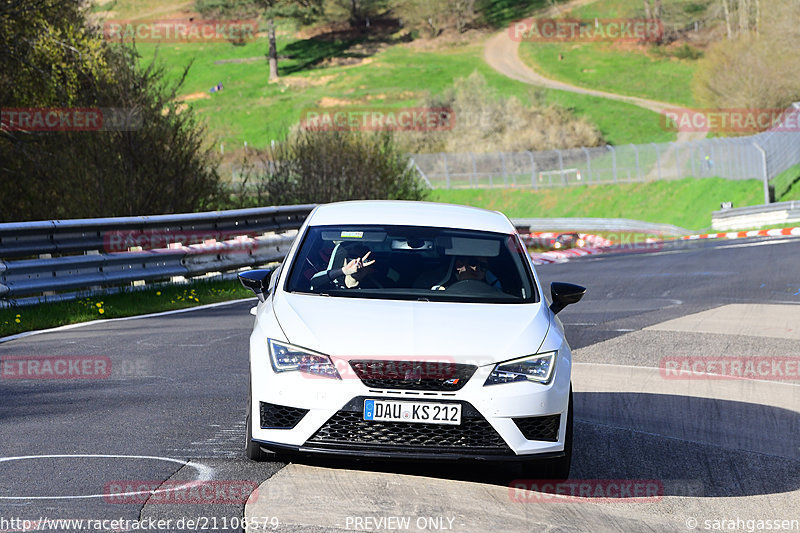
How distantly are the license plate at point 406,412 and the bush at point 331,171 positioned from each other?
24.5 m

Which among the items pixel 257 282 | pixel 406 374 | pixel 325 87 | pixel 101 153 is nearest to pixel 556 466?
pixel 406 374

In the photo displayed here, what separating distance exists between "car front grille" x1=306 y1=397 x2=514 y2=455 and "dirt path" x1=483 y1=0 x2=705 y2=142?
271 ft

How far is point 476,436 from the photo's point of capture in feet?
19.5

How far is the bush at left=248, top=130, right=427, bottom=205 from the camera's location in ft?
101

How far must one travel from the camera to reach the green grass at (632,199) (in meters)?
52.4

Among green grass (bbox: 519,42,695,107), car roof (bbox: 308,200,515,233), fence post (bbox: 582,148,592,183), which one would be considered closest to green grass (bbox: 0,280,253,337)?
car roof (bbox: 308,200,515,233)

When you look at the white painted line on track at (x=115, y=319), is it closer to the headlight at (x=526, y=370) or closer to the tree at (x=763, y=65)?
the headlight at (x=526, y=370)

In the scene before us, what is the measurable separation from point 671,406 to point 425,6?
124m

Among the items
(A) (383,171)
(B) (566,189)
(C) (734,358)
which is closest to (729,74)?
(B) (566,189)

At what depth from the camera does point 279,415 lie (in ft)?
19.9

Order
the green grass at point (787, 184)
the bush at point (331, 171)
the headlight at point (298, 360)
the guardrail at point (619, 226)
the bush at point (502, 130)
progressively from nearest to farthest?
the headlight at point (298, 360)
the bush at point (331, 171)
the guardrail at point (619, 226)
the green grass at point (787, 184)
the bush at point (502, 130)

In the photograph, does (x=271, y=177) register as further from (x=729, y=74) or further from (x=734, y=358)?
(x=729, y=74)

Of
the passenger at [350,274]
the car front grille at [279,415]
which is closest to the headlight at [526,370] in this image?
the car front grille at [279,415]

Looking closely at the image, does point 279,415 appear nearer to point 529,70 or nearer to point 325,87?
point 325,87
